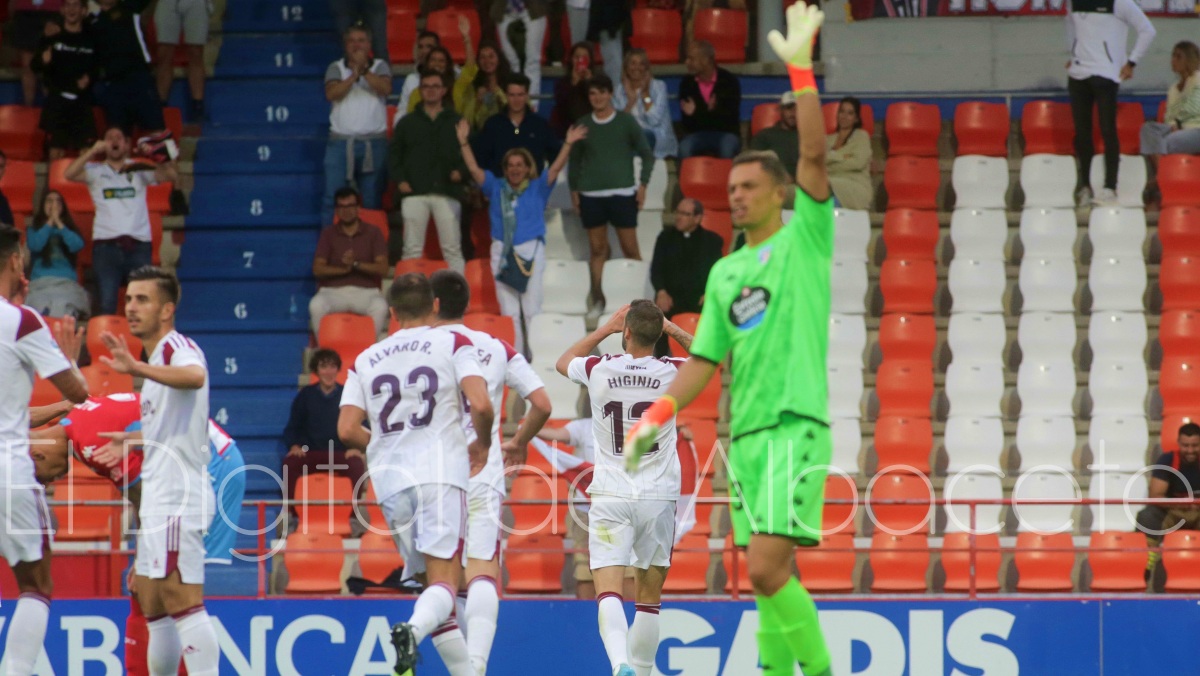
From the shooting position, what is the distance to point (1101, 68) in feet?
46.8

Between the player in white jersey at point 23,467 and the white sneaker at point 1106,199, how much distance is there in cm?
981

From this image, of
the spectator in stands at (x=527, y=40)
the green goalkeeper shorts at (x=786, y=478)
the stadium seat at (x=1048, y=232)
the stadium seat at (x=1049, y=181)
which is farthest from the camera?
the spectator in stands at (x=527, y=40)

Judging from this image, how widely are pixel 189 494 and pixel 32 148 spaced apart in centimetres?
918

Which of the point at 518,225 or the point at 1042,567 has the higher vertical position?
the point at 518,225

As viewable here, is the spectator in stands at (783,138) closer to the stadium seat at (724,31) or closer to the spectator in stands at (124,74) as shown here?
the stadium seat at (724,31)

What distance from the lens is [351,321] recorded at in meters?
13.6

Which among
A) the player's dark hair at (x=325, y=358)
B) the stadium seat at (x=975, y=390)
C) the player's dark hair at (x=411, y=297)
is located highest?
the player's dark hair at (x=411, y=297)

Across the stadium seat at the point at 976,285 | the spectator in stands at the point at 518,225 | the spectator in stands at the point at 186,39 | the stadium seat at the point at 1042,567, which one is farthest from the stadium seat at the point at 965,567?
the spectator in stands at the point at 186,39

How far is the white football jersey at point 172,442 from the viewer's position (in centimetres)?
754

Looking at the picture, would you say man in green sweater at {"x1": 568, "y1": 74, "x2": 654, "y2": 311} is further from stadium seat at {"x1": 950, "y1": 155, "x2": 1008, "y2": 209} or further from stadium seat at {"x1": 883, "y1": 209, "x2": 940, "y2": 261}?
stadium seat at {"x1": 950, "y1": 155, "x2": 1008, "y2": 209}

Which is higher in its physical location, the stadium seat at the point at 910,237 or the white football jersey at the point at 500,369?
the stadium seat at the point at 910,237

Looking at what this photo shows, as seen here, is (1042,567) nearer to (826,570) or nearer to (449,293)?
(826,570)

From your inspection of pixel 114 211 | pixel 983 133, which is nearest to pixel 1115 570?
pixel 983 133

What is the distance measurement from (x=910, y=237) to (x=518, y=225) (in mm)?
3521
